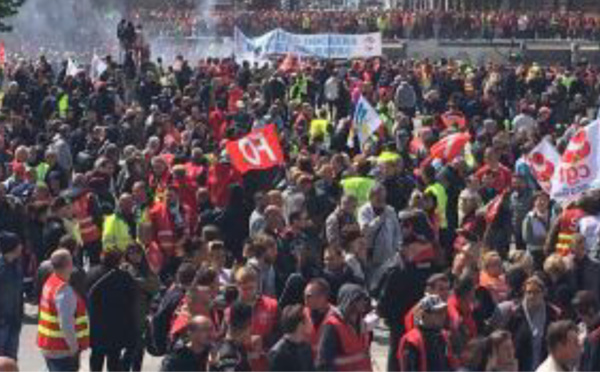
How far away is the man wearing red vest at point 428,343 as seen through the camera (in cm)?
1112

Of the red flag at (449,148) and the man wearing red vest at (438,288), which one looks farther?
the red flag at (449,148)

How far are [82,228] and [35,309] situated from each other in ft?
4.36

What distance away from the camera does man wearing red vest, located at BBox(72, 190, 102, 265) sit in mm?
17422

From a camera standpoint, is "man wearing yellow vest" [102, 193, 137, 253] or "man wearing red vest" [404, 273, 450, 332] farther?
"man wearing yellow vest" [102, 193, 137, 253]

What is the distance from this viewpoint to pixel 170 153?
2205cm

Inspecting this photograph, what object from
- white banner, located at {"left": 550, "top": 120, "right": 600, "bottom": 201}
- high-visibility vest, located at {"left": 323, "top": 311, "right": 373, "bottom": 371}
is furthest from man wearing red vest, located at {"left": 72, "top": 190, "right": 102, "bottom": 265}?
high-visibility vest, located at {"left": 323, "top": 311, "right": 373, "bottom": 371}

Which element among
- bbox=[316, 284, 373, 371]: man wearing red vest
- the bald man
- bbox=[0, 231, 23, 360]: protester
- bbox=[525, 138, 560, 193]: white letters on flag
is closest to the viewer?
the bald man

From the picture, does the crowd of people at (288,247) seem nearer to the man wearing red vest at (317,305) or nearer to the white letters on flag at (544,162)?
the man wearing red vest at (317,305)

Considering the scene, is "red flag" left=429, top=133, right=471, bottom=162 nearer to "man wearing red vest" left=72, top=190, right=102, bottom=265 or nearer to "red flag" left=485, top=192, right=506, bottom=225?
"red flag" left=485, top=192, right=506, bottom=225

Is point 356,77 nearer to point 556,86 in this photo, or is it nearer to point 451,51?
A: point 556,86

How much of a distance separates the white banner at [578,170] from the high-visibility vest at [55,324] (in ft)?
17.2

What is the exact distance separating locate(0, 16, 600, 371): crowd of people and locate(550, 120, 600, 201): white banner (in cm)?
29

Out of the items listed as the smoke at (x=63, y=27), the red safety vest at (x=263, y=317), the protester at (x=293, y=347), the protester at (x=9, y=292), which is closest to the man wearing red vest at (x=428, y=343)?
the protester at (x=293, y=347)

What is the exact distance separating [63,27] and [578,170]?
69060 millimetres
